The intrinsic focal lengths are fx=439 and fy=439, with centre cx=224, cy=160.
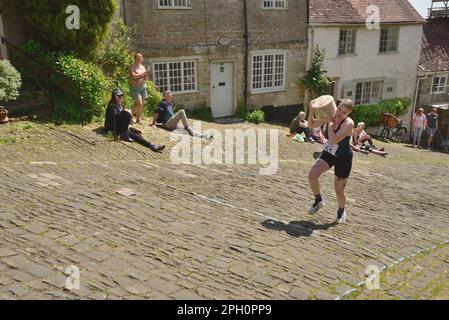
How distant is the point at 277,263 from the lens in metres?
5.68

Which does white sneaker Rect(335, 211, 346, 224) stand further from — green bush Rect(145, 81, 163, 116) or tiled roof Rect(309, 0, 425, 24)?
tiled roof Rect(309, 0, 425, 24)

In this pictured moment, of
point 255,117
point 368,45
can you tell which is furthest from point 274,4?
point 368,45

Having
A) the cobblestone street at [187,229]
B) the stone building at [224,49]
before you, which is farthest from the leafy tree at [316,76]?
the cobblestone street at [187,229]

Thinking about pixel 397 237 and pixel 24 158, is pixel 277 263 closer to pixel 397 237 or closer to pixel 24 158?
pixel 397 237

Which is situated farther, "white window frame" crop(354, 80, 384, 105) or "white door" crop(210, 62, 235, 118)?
"white window frame" crop(354, 80, 384, 105)

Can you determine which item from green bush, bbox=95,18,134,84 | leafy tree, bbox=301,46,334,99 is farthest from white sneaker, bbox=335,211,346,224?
leafy tree, bbox=301,46,334,99

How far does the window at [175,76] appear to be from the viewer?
16.8 meters

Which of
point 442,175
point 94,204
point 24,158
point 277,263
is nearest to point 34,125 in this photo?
point 24,158

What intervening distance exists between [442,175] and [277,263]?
10.3m

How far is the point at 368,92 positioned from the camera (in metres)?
24.3

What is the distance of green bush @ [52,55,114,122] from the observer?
Result: 11.6m

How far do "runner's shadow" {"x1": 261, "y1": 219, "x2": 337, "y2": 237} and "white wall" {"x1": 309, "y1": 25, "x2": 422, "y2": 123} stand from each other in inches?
599

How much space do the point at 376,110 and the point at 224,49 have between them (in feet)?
32.3

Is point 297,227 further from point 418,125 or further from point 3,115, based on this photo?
point 418,125
